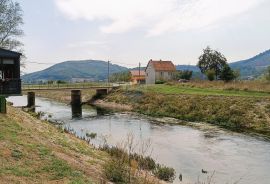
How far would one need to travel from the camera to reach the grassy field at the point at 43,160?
1431 centimetres

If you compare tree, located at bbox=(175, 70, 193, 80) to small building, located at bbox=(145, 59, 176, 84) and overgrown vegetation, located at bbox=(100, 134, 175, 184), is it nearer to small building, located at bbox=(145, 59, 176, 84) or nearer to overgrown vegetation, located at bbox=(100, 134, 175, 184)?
small building, located at bbox=(145, 59, 176, 84)

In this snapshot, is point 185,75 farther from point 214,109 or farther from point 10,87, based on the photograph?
A: point 10,87

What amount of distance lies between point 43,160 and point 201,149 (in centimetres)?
1447

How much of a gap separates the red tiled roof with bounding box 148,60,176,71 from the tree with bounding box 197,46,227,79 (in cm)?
1036

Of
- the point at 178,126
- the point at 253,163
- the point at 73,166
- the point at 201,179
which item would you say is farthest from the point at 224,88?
the point at 73,166

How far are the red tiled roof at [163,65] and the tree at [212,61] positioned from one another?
1036 cm

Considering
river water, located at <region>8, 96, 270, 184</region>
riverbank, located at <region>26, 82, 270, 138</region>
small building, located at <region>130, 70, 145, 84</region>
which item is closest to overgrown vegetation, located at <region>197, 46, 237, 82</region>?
small building, located at <region>130, 70, 145, 84</region>

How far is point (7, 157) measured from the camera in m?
15.9

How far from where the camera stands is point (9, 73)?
107 ft

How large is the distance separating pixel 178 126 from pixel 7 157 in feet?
86.8

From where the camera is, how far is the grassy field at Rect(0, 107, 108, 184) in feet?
47.0

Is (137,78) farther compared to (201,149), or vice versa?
(137,78)

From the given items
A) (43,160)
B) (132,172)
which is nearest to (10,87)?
(43,160)

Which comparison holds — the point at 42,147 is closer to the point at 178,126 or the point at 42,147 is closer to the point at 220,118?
the point at 178,126
